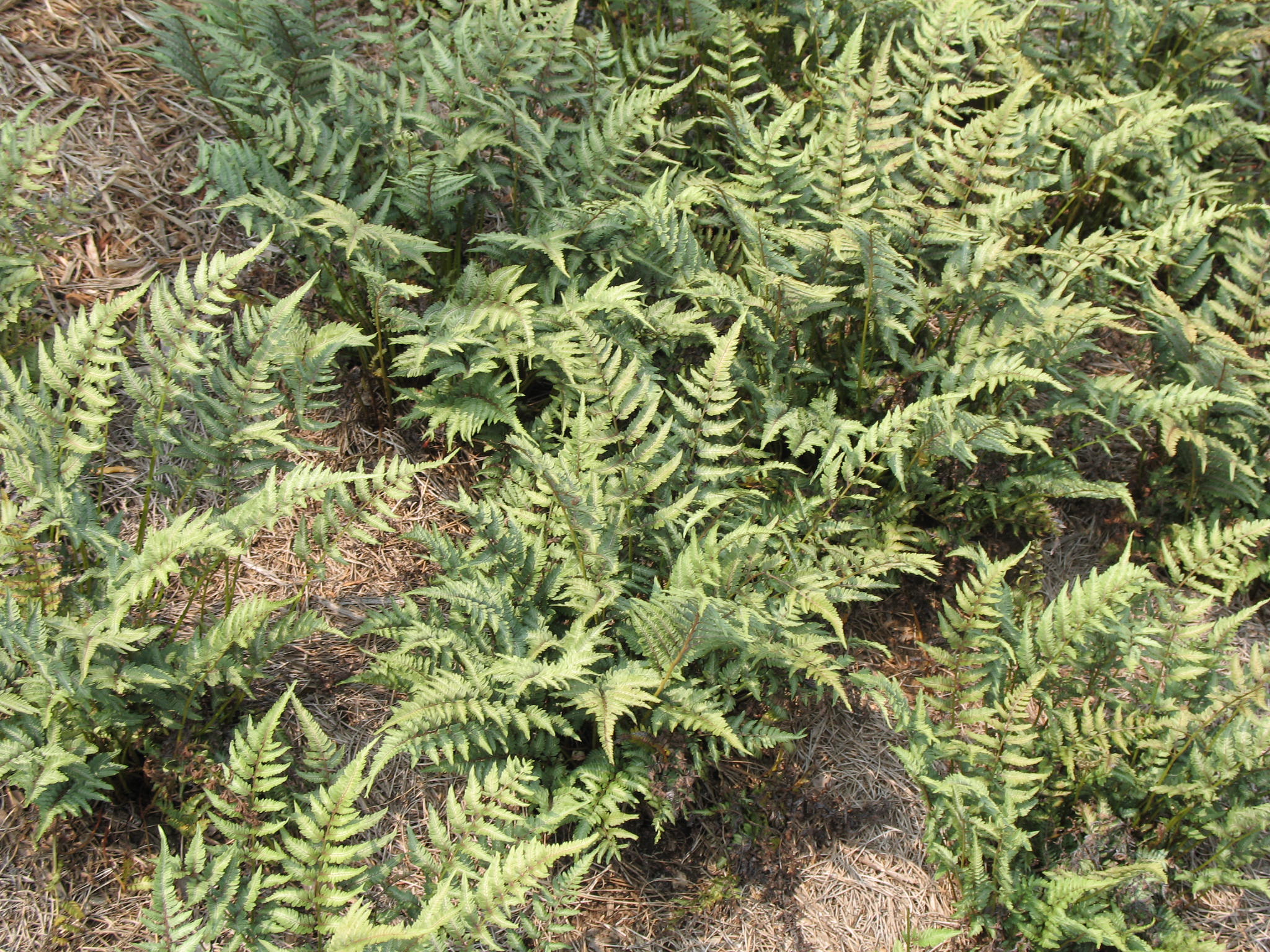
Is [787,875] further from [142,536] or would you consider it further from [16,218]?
[16,218]

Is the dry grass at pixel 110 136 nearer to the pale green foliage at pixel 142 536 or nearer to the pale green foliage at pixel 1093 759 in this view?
the pale green foliage at pixel 142 536

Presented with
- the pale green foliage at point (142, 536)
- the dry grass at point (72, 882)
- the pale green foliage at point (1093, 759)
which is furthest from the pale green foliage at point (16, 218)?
the pale green foliage at point (1093, 759)

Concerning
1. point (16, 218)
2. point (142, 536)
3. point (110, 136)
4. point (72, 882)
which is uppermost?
point (110, 136)

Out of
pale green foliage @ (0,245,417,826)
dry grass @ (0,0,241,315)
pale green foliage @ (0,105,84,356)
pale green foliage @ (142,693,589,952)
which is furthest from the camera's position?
dry grass @ (0,0,241,315)

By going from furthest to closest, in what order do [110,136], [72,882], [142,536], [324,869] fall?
[110,136]
[142,536]
[72,882]
[324,869]

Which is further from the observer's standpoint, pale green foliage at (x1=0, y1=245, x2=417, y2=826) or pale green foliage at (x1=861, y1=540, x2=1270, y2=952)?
pale green foliage at (x1=861, y1=540, x2=1270, y2=952)

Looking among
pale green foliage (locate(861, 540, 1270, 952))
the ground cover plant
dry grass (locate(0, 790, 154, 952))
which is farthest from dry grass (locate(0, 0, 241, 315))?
pale green foliage (locate(861, 540, 1270, 952))

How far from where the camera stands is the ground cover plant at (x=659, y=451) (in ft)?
8.44

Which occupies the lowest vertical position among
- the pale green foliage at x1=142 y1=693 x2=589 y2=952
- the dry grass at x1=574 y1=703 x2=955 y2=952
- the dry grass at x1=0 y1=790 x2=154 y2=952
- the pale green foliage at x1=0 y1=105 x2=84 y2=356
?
the dry grass at x1=574 y1=703 x2=955 y2=952

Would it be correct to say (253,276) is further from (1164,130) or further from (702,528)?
(1164,130)

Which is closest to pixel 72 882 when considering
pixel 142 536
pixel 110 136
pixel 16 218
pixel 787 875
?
pixel 142 536

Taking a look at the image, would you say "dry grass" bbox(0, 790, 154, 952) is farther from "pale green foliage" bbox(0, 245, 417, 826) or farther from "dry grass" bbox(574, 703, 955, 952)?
"dry grass" bbox(574, 703, 955, 952)

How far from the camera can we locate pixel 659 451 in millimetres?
3172

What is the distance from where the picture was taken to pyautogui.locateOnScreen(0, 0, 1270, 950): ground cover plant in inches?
101
